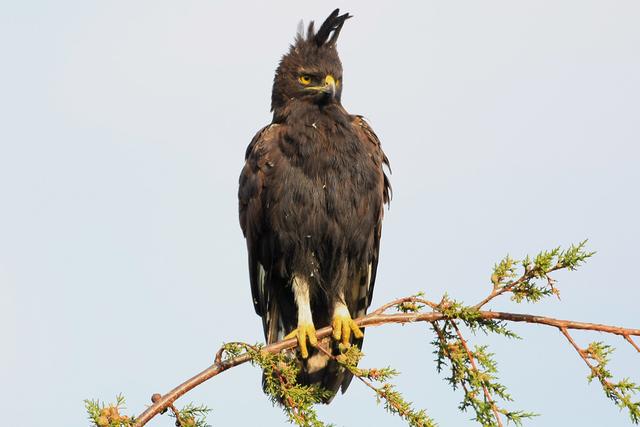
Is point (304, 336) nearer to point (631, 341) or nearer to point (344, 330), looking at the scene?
point (344, 330)

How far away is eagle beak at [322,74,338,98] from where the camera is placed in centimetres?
683

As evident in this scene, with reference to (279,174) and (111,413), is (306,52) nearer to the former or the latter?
(279,174)

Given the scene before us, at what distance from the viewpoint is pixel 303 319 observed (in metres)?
6.34

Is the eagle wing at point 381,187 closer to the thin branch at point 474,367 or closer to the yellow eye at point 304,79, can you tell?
the yellow eye at point 304,79

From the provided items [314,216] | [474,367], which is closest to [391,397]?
[474,367]

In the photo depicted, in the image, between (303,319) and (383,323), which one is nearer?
(383,323)

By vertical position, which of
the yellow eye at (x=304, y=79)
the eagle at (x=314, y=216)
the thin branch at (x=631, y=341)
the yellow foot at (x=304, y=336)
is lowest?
the thin branch at (x=631, y=341)

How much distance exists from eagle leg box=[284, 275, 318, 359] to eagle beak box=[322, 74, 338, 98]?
1.44m

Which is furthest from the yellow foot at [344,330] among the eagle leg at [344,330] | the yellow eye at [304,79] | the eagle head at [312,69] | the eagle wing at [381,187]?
the yellow eye at [304,79]

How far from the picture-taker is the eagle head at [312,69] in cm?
693

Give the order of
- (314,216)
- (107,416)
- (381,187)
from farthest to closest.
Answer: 1. (381,187)
2. (314,216)
3. (107,416)

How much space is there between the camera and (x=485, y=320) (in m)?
4.42

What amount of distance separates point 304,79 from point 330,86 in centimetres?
30

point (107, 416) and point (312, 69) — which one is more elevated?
point (312, 69)
